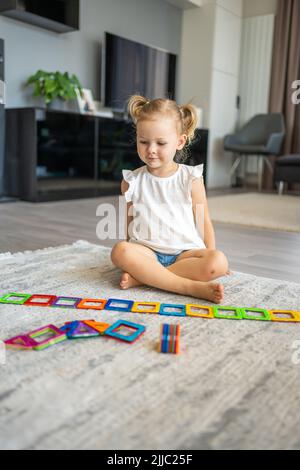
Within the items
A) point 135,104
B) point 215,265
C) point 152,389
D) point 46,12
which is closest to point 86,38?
point 46,12

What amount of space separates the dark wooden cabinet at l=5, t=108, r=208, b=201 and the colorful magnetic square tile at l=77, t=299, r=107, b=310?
2.06 m

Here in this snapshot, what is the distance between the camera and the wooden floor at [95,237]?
149cm

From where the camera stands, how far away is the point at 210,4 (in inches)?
173

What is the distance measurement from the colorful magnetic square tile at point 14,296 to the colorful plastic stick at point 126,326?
258mm

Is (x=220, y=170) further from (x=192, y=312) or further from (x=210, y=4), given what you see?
(x=192, y=312)

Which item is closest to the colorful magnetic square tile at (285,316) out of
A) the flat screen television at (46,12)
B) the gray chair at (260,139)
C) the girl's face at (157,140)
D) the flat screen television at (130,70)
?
the girl's face at (157,140)

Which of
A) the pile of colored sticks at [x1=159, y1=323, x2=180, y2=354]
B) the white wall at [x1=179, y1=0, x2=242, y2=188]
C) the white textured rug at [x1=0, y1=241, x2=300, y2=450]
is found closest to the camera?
the white textured rug at [x1=0, y1=241, x2=300, y2=450]

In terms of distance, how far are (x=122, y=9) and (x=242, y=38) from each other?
5.50ft

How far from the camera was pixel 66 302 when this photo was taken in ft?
3.29

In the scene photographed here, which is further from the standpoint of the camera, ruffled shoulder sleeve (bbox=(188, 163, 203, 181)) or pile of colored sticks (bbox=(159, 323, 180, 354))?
ruffled shoulder sleeve (bbox=(188, 163, 203, 181))

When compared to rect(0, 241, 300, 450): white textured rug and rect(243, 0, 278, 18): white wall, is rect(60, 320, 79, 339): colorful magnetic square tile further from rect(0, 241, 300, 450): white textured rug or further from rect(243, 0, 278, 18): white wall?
rect(243, 0, 278, 18): white wall

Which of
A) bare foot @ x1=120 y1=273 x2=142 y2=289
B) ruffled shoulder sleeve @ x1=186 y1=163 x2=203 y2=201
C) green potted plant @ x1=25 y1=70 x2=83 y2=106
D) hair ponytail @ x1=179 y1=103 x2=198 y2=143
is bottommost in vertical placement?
bare foot @ x1=120 y1=273 x2=142 y2=289

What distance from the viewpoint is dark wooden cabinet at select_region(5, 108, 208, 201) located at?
2.92 m

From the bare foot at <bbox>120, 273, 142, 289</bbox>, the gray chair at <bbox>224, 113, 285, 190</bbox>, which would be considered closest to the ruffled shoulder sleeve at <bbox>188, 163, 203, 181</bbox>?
the bare foot at <bbox>120, 273, 142, 289</bbox>
